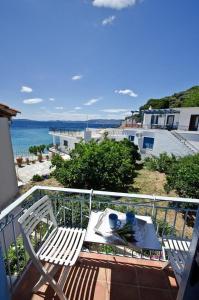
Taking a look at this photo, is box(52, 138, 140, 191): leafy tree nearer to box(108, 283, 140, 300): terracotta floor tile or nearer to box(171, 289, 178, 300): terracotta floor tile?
box(108, 283, 140, 300): terracotta floor tile

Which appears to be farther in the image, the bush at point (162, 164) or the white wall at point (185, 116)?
the white wall at point (185, 116)

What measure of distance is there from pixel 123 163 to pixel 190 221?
474cm

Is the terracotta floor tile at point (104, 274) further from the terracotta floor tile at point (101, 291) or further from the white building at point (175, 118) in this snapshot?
the white building at point (175, 118)

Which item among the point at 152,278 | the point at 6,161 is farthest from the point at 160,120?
the point at 152,278

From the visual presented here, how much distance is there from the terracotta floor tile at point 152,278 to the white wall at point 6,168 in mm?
3111

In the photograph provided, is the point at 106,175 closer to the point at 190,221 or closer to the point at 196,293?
the point at 190,221

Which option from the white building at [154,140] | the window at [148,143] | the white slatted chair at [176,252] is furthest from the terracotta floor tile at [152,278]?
the window at [148,143]

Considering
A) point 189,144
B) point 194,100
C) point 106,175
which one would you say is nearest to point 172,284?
point 106,175

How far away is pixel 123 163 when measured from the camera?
10680 mm

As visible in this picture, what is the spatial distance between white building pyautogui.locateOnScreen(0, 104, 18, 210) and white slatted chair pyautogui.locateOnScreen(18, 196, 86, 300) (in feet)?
7.53

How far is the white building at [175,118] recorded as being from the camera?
18.8 meters

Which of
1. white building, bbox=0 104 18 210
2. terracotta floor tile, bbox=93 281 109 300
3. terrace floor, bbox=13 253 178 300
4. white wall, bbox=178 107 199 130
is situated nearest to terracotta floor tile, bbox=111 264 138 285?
terrace floor, bbox=13 253 178 300

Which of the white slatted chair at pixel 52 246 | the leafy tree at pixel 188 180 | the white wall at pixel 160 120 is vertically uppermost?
the white wall at pixel 160 120

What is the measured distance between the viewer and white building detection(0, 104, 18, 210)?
3820mm
